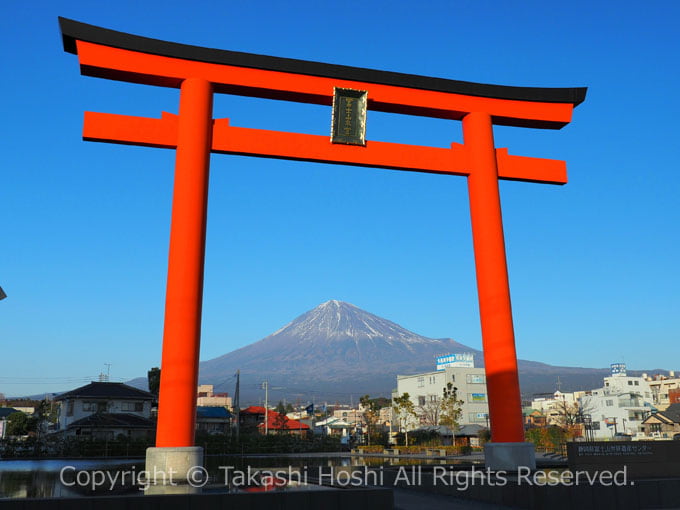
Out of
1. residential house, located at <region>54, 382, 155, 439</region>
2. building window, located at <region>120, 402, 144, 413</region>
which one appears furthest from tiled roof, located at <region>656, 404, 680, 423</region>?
building window, located at <region>120, 402, 144, 413</region>

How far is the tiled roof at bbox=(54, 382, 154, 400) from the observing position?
38.5m

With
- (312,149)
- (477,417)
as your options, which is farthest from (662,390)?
(312,149)

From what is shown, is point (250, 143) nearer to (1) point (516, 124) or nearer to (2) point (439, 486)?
(1) point (516, 124)

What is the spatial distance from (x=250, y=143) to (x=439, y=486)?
706 cm

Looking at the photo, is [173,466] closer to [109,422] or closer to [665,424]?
[109,422]

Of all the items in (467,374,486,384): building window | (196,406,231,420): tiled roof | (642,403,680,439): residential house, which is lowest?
(642,403,680,439): residential house

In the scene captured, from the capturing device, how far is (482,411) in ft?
198

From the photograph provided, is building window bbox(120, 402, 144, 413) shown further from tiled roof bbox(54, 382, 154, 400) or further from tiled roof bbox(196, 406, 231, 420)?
tiled roof bbox(196, 406, 231, 420)

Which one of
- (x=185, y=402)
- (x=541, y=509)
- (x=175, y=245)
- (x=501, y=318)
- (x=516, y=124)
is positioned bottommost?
(x=541, y=509)

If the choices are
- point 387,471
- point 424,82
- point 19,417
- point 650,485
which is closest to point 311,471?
point 387,471

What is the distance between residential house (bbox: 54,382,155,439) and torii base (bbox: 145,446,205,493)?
89.6ft

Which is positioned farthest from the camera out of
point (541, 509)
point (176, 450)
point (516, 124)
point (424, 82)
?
point (516, 124)

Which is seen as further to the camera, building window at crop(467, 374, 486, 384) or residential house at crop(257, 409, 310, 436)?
building window at crop(467, 374, 486, 384)

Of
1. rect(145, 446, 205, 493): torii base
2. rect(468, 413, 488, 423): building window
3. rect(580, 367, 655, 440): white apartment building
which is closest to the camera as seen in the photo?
rect(145, 446, 205, 493): torii base
